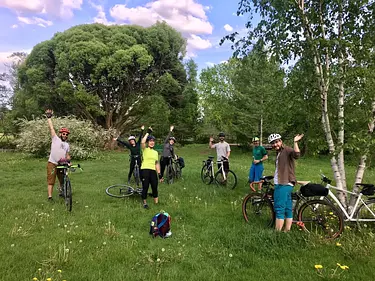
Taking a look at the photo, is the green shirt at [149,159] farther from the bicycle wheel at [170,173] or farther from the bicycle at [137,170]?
the bicycle wheel at [170,173]

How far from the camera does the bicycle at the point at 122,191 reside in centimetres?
869

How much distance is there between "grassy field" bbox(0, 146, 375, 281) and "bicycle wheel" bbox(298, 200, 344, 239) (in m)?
0.25

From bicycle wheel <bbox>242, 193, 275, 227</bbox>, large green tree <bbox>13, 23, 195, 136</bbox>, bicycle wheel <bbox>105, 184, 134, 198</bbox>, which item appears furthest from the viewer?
large green tree <bbox>13, 23, 195, 136</bbox>

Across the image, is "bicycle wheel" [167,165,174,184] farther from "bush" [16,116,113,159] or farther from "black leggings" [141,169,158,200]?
"bush" [16,116,113,159]

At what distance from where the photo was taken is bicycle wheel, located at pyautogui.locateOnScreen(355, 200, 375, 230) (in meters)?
5.69

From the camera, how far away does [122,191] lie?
30.1 feet

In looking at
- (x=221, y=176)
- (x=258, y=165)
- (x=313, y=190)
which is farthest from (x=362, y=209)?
(x=221, y=176)

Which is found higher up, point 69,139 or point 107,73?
point 107,73

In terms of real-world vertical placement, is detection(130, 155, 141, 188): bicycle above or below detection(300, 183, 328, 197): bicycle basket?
below

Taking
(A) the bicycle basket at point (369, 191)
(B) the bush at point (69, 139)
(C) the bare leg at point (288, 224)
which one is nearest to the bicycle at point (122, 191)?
(C) the bare leg at point (288, 224)

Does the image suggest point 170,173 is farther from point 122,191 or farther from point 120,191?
point 120,191

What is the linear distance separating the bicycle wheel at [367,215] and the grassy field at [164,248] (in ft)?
1.06

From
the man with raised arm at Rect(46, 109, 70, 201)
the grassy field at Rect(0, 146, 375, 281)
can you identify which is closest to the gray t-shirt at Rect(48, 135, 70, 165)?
the man with raised arm at Rect(46, 109, 70, 201)

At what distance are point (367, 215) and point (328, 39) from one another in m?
3.76
